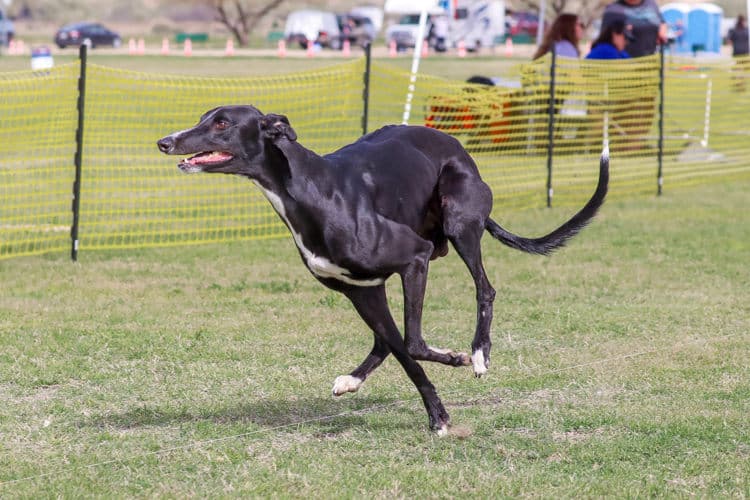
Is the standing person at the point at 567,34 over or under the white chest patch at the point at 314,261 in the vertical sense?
over

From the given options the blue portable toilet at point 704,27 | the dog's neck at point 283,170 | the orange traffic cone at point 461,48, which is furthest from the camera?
the orange traffic cone at point 461,48

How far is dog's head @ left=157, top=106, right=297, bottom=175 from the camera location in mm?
5000

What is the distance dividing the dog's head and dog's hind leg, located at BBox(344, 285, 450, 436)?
30.5 inches

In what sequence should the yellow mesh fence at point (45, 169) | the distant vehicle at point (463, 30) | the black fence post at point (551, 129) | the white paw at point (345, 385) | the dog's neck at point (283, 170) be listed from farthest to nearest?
the distant vehicle at point (463, 30)
the black fence post at point (551, 129)
the yellow mesh fence at point (45, 169)
the white paw at point (345, 385)
the dog's neck at point (283, 170)

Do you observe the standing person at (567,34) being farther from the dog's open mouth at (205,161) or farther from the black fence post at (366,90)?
the dog's open mouth at (205,161)

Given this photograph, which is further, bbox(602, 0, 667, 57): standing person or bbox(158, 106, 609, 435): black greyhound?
bbox(602, 0, 667, 57): standing person

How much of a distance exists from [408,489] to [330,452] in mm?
612

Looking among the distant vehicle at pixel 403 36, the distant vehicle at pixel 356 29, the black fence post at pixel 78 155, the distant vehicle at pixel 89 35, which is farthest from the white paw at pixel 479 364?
the distant vehicle at pixel 89 35

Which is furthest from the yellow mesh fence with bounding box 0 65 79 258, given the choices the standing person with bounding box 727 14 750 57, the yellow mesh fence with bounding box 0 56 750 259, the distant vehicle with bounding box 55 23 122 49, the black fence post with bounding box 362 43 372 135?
the distant vehicle with bounding box 55 23 122 49

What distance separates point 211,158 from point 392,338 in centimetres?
115

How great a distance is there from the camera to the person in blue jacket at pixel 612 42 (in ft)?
58.6

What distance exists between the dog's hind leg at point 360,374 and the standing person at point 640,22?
43.5 feet

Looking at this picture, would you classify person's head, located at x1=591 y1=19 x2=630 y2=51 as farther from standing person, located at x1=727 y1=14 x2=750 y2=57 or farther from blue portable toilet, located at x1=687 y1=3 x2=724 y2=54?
blue portable toilet, located at x1=687 y1=3 x2=724 y2=54

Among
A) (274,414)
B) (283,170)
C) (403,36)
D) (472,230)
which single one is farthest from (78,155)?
(403,36)
